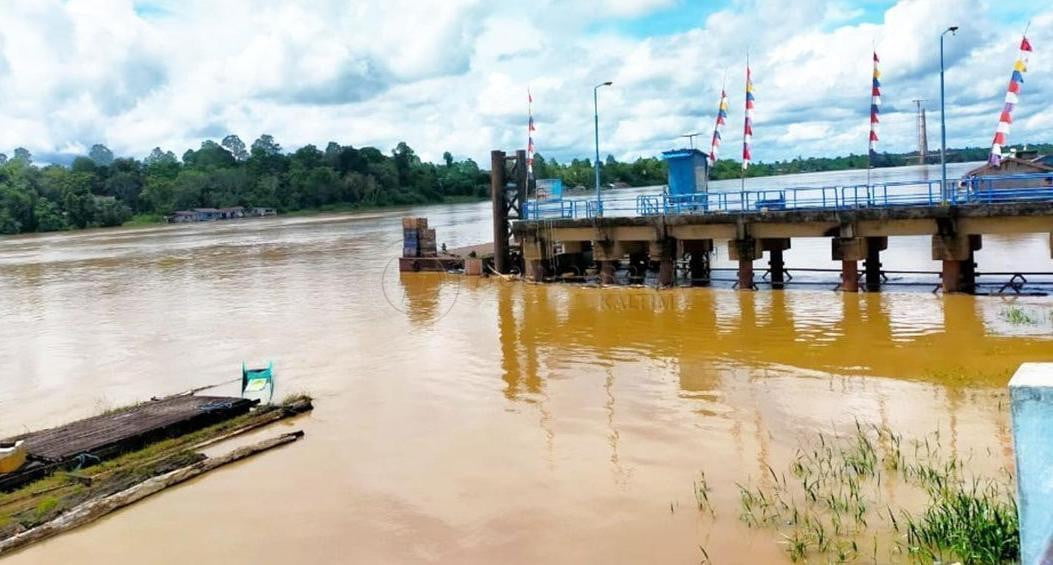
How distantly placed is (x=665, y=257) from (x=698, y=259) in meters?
2.57

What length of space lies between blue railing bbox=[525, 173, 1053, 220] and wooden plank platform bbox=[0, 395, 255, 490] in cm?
1615

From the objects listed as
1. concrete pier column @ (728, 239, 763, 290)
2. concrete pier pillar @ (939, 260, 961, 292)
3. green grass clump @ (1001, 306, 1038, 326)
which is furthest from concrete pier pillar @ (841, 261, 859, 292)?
green grass clump @ (1001, 306, 1038, 326)

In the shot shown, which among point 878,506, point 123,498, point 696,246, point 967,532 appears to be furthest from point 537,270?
point 967,532

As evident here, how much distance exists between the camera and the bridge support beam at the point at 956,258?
880 inches

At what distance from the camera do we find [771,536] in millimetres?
8703

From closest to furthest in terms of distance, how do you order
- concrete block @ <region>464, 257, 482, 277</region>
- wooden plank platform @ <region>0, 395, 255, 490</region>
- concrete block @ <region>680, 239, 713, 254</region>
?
wooden plank platform @ <region>0, 395, 255, 490</region>
concrete block @ <region>680, 239, 713, 254</region>
concrete block @ <region>464, 257, 482, 277</region>

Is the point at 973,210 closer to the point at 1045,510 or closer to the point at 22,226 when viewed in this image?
the point at 1045,510

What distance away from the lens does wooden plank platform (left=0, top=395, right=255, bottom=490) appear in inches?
462

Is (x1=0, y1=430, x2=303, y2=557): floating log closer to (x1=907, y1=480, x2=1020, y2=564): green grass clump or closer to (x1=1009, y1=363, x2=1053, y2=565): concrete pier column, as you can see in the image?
(x1=907, y1=480, x2=1020, y2=564): green grass clump

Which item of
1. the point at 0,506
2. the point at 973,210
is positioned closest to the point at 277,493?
the point at 0,506

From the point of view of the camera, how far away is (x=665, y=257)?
90.7 ft

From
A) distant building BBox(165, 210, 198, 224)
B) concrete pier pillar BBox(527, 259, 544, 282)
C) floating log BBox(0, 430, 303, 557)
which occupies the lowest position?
floating log BBox(0, 430, 303, 557)

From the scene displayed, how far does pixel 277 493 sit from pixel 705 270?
71.2ft

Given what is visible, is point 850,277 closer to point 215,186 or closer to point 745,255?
point 745,255
